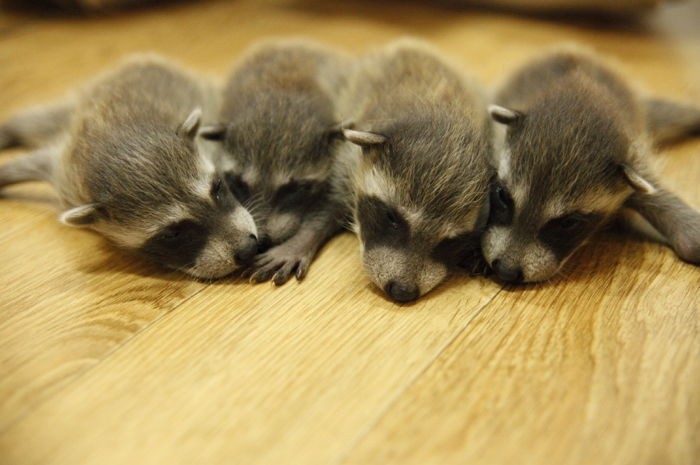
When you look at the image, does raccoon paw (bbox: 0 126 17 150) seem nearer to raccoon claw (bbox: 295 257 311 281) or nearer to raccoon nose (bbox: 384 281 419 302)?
raccoon claw (bbox: 295 257 311 281)

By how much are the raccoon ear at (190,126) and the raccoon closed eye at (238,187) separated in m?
0.25

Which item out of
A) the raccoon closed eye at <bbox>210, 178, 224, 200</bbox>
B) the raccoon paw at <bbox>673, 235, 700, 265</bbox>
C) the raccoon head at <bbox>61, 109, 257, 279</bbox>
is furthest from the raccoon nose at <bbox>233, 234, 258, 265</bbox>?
the raccoon paw at <bbox>673, 235, 700, 265</bbox>

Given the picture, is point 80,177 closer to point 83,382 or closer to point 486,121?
point 83,382

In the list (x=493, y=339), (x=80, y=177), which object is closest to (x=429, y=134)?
(x=493, y=339)

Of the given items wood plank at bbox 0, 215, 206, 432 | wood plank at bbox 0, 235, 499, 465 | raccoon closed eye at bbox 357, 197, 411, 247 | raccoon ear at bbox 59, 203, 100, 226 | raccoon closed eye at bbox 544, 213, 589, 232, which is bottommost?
wood plank at bbox 0, 215, 206, 432

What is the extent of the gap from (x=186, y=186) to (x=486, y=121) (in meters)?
1.30

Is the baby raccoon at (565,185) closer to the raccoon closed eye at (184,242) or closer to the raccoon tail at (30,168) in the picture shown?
the raccoon closed eye at (184,242)

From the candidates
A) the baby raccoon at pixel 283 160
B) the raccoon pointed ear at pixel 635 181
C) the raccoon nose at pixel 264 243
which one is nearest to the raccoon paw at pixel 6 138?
the baby raccoon at pixel 283 160

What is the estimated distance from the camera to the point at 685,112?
3307 mm

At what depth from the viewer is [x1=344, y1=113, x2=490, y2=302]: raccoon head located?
2316mm

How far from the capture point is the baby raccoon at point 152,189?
95.6 inches

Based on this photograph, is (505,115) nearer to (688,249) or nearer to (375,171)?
(375,171)

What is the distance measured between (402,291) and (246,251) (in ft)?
2.15

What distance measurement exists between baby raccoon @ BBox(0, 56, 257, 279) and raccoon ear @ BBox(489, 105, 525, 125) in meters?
1.08
